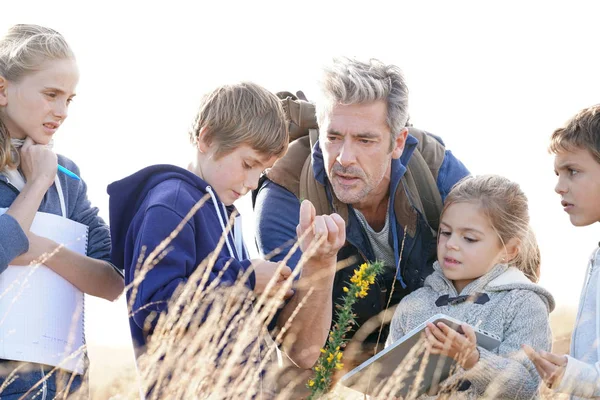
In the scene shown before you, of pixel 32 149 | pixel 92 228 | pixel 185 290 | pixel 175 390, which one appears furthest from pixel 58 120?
pixel 175 390

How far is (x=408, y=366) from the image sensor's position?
356cm

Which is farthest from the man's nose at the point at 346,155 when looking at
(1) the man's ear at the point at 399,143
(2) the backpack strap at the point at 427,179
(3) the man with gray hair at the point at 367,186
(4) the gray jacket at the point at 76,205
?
(4) the gray jacket at the point at 76,205

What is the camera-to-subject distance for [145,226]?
3348mm

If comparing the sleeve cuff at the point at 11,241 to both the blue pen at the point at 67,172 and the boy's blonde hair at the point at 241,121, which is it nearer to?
the blue pen at the point at 67,172

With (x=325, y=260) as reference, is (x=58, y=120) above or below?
above

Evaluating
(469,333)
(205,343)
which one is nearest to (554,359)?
(469,333)

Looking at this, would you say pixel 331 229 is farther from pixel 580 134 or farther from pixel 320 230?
pixel 580 134

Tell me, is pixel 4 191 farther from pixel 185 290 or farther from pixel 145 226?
pixel 185 290

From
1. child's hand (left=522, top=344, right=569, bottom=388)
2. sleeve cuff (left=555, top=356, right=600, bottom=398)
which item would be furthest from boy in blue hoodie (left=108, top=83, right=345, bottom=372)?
sleeve cuff (left=555, top=356, right=600, bottom=398)

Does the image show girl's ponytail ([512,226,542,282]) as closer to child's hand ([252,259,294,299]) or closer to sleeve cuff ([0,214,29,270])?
child's hand ([252,259,294,299])

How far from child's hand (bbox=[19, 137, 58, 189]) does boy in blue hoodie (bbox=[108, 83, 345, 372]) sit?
0.26m

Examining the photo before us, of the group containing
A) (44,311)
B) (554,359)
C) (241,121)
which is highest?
(241,121)

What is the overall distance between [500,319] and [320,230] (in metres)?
1.24

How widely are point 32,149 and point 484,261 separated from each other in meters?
2.28
